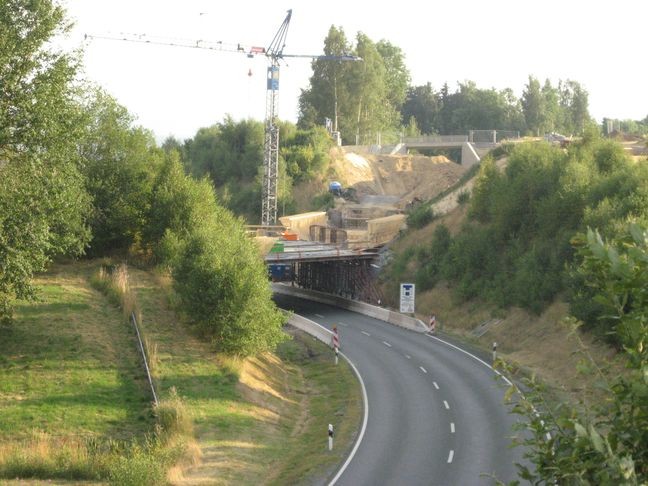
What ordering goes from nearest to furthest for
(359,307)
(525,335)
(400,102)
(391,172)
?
1. (525,335)
2. (359,307)
3. (391,172)
4. (400,102)

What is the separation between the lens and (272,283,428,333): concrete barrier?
48406 millimetres

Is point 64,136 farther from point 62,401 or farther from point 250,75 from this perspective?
point 250,75

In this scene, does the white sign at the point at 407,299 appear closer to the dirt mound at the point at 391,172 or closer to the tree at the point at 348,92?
the dirt mound at the point at 391,172

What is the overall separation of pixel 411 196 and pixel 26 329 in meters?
62.8

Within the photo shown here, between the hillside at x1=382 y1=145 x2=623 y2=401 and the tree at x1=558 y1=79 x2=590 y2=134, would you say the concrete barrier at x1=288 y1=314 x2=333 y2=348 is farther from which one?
the tree at x1=558 y1=79 x2=590 y2=134

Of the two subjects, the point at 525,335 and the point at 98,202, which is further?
the point at 98,202

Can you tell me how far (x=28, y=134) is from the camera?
27500mm

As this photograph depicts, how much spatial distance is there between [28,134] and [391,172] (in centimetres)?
7651

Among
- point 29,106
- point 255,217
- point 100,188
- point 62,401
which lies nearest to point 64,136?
point 29,106

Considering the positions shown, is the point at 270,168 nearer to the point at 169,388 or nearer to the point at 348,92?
the point at 348,92

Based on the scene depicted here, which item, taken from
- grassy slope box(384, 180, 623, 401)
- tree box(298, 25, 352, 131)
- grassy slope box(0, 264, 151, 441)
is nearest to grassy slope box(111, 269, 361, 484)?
grassy slope box(0, 264, 151, 441)

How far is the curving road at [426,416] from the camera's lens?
23.6m

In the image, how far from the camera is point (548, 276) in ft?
149

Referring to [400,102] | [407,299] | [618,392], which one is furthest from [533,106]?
[618,392]
